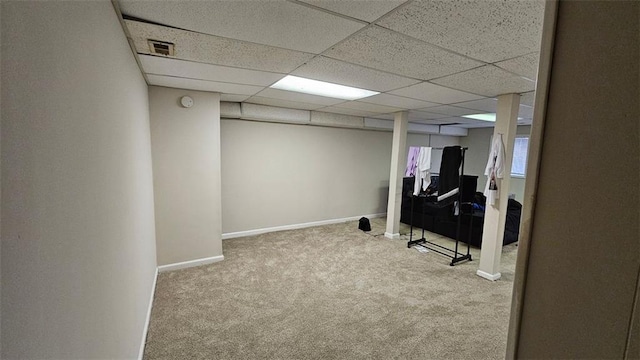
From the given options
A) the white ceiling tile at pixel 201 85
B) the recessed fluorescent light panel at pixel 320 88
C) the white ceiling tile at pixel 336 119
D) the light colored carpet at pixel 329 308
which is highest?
the recessed fluorescent light panel at pixel 320 88

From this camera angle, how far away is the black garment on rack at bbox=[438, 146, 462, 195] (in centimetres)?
381

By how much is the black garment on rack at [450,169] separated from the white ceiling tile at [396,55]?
178 centimetres

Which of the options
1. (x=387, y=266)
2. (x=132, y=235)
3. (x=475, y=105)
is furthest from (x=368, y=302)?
(x=475, y=105)

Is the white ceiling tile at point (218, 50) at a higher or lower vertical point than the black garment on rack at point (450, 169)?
higher

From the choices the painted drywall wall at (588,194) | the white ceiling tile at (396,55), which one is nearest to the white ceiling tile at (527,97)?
the white ceiling tile at (396,55)

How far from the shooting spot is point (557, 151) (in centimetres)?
49

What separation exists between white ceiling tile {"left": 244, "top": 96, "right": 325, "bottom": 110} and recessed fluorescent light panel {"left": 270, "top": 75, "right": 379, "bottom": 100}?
706mm

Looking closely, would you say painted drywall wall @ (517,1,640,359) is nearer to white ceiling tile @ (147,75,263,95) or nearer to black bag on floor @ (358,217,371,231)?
white ceiling tile @ (147,75,263,95)

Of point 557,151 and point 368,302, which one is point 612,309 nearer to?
point 557,151

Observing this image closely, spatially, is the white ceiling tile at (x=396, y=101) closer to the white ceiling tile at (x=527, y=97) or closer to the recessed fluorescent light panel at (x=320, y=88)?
the recessed fluorescent light panel at (x=320, y=88)

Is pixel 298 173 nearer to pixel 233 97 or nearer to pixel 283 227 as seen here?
pixel 283 227

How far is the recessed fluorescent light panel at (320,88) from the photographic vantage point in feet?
9.23

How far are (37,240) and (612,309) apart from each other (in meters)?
1.13

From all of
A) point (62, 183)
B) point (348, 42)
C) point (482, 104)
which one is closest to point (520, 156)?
point (482, 104)
